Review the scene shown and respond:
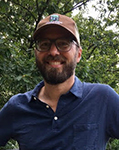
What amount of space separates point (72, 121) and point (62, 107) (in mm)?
96

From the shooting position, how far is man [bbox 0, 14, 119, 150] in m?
1.25

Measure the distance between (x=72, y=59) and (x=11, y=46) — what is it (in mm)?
1405

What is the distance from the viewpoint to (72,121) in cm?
126

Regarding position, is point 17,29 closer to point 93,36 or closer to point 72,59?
point 93,36

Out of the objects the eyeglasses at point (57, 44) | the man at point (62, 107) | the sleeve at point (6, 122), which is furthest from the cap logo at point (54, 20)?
the sleeve at point (6, 122)

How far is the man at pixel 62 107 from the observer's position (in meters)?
1.25

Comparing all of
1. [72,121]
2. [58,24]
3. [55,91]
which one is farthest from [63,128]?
[58,24]

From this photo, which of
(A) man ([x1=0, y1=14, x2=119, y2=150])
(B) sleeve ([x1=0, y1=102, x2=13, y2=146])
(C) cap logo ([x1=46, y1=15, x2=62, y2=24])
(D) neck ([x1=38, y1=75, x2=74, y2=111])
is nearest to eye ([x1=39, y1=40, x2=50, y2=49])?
(A) man ([x1=0, y1=14, x2=119, y2=150])

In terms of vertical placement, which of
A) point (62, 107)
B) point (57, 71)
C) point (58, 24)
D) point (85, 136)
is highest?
point (58, 24)

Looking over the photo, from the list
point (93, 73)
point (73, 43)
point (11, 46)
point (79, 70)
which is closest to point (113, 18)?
point (93, 73)

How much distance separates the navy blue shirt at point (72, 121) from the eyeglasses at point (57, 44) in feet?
0.77

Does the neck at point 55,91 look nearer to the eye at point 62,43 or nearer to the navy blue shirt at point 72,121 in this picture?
the navy blue shirt at point 72,121

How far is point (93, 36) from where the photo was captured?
5.33 m

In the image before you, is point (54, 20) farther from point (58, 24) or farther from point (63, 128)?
point (63, 128)
